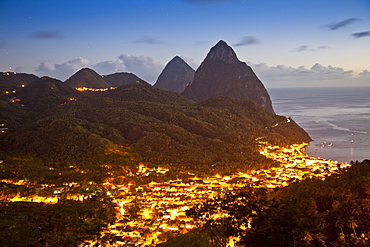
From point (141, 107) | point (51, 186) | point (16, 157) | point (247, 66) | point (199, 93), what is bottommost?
point (51, 186)

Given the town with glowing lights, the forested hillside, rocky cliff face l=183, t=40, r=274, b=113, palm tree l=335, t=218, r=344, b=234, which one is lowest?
the town with glowing lights

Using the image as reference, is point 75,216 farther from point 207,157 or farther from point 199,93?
point 199,93

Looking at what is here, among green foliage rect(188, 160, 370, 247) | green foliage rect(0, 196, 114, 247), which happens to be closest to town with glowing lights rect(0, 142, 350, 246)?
green foliage rect(0, 196, 114, 247)

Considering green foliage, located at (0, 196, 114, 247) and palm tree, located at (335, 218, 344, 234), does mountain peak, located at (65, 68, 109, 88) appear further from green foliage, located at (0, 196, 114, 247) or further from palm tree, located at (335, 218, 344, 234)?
palm tree, located at (335, 218, 344, 234)

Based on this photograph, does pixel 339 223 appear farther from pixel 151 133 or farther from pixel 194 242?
pixel 151 133

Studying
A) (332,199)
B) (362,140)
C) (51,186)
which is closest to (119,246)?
(332,199)

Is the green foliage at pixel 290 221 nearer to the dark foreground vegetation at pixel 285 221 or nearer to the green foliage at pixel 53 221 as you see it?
the dark foreground vegetation at pixel 285 221

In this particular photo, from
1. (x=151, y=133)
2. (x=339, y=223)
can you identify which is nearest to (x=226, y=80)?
(x=151, y=133)
